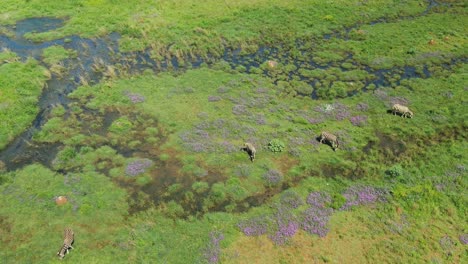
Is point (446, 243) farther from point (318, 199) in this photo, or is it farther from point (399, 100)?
point (399, 100)

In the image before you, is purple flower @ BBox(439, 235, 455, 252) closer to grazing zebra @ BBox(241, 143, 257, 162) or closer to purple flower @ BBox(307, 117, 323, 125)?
purple flower @ BBox(307, 117, 323, 125)

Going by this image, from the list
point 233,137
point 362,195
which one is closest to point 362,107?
point 362,195

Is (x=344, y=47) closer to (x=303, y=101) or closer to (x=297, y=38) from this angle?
(x=297, y=38)

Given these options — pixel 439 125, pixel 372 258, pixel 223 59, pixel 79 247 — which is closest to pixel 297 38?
pixel 223 59

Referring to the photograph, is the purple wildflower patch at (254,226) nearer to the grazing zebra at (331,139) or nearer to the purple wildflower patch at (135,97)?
the grazing zebra at (331,139)

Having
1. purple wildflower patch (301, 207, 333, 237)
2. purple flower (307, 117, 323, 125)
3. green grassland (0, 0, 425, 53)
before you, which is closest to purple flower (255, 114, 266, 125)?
purple flower (307, 117, 323, 125)

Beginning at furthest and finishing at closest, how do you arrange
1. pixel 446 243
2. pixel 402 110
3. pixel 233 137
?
pixel 402 110, pixel 233 137, pixel 446 243

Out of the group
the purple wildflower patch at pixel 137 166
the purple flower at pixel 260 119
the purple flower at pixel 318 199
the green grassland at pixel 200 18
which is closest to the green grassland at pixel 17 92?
the green grassland at pixel 200 18
